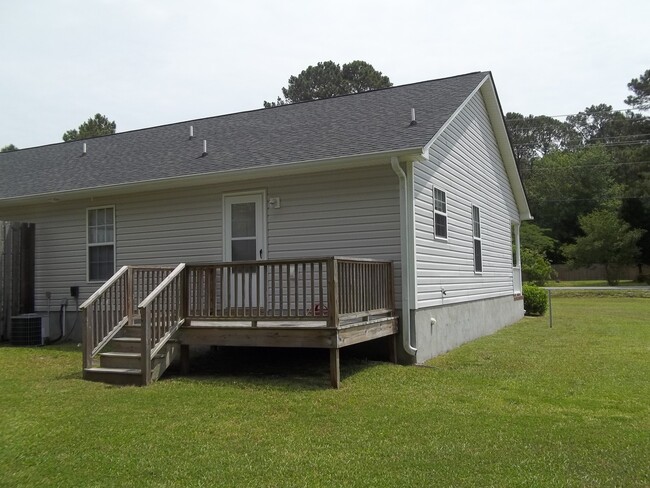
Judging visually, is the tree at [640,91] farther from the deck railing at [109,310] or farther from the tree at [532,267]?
the deck railing at [109,310]

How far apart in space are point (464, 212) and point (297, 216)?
4020 mm

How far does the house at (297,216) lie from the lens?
7.79m

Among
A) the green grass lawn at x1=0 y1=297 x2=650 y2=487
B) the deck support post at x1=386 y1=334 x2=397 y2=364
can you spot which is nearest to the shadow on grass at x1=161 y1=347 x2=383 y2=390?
the green grass lawn at x1=0 y1=297 x2=650 y2=487

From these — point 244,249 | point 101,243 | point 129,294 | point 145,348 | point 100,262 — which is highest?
point 101,243

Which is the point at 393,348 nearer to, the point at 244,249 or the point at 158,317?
the point at 244,249

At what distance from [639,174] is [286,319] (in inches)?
1823

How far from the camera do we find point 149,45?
12109 mm

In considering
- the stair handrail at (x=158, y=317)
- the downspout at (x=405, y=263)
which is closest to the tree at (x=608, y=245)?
the downspout at (x=405, y=263)

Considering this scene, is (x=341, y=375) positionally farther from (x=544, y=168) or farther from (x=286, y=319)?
(x=544, y=168)

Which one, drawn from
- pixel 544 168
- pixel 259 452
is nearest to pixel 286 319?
pixel 259 452

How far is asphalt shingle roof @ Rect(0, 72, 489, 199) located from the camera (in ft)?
30.1

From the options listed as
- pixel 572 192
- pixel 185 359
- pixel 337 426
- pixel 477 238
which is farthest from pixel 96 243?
pixel 572 192

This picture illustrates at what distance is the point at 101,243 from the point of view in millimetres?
11242

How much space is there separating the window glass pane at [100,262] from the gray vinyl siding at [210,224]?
0.15 m
